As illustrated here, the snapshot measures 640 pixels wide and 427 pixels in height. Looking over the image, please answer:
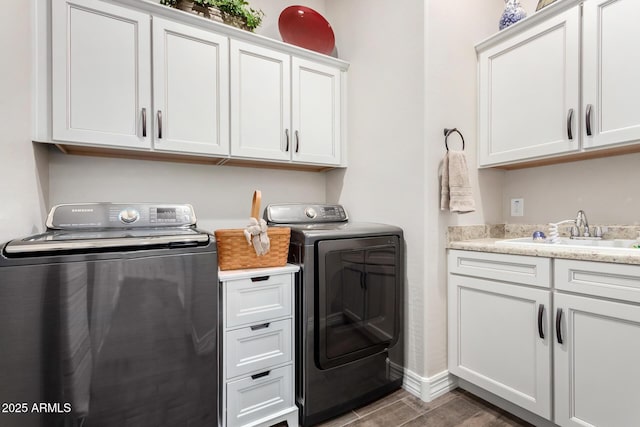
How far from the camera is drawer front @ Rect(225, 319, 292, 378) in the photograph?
144cm

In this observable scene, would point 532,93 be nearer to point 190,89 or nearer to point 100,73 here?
point 190,89

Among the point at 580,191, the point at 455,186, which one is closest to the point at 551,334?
the point at 455,186

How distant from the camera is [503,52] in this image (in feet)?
6.29

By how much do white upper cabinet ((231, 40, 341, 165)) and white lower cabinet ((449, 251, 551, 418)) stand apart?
1.22 m

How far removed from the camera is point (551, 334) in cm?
142

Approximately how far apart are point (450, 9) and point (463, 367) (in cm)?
218

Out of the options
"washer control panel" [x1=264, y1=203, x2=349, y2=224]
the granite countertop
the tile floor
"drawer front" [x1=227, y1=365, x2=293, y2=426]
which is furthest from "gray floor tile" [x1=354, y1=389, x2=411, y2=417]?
"washer control panel" [x1=264, y1=203, x2=349, y2=224]

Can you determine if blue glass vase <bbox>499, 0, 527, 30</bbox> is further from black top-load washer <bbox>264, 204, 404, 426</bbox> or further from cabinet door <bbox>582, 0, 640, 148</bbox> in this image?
black top-load washer <bbox>264, 204, 404, 426</bbox>

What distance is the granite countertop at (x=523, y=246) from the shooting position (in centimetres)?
125

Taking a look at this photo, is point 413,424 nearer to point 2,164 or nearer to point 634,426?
point 634,426

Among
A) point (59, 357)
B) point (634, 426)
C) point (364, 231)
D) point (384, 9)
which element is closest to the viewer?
point (59, 357)

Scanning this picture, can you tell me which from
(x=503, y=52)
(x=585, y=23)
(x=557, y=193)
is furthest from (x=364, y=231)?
(x=585, y=23)

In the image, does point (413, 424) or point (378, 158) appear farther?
point (378, 158)

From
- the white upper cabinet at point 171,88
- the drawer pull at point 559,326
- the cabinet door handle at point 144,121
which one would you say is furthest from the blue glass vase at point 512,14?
the cabinet door handle at point 144,121
